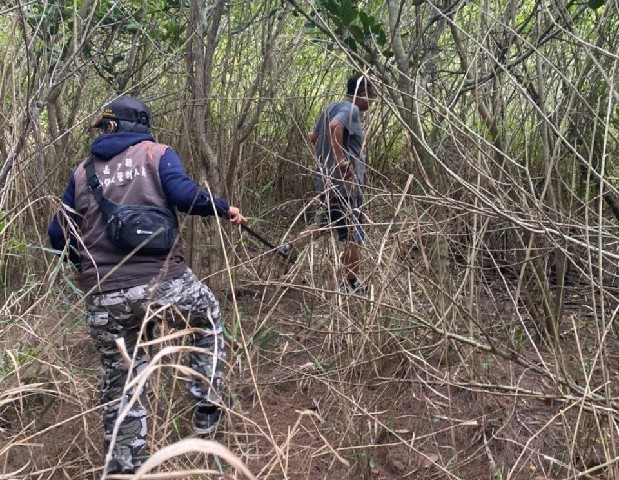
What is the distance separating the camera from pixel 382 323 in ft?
9.70

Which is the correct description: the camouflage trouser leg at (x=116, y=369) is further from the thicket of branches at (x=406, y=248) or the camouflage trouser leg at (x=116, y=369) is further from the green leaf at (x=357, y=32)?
the green leaf at (x=357, y=32)

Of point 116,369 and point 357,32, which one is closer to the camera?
point 116,369

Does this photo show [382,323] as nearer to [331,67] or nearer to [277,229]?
[277,229]

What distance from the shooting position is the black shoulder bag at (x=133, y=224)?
232cm

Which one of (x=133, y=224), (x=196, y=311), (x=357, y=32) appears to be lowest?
(x=196, y=311)

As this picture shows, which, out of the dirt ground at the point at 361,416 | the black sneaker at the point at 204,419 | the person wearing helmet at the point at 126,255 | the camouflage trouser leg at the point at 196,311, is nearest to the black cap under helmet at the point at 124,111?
the person wearing helmet at the point at 126,255

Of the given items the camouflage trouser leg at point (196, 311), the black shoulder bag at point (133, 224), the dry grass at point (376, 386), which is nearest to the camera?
the dry grass at point (376, 386)

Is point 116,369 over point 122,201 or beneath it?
beneath

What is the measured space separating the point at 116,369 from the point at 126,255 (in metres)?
0.39

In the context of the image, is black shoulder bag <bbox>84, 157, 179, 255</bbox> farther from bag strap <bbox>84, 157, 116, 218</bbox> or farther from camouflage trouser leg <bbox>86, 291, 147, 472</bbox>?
camouflage trouser leg <bbox>86, 291, 147, 472</bbox>

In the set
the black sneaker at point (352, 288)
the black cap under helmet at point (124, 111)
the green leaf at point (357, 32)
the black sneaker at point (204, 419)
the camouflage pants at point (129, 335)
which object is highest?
the green leaf at point (357, 32)

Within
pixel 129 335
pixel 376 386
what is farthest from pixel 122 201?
pixel 376 386

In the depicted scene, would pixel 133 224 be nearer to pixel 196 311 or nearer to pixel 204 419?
pixel 196 311

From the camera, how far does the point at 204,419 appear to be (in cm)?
253
